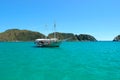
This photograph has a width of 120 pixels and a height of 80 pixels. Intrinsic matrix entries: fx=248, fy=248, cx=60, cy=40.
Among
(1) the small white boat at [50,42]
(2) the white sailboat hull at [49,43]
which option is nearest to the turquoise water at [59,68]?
(1) the small white boat at [50,42]

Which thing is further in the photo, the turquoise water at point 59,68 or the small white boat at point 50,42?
the small white boat at point 50,42

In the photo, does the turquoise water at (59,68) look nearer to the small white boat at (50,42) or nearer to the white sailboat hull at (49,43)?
the small white boat at (50,42)

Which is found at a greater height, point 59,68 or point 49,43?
point 49,43

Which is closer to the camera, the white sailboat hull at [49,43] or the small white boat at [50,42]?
the small white boat at [50,42]

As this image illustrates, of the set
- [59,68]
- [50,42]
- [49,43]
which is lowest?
[59,68]

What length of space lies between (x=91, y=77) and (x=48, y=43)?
99837mm

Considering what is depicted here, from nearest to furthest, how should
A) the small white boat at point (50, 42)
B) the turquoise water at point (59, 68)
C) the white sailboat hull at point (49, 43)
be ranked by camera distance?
the turquoise water at point (59, 68), the small white boat at point (50, 42), the white sailboat hull at point (49, 43)

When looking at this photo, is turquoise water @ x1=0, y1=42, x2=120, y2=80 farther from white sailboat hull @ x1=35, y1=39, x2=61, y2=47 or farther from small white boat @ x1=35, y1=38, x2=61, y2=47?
white sailboat hull @ x1=35, y1=39, x2=61, y2=47

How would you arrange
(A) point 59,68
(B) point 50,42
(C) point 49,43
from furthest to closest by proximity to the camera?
1. (C) point 49,43
2. (B) point 50,42
3. (A) point 59,68

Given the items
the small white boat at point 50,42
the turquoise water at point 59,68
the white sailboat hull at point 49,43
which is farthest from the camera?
the white sailboat hull at point 49,43

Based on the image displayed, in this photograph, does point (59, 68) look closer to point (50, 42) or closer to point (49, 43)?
point (50, 42)

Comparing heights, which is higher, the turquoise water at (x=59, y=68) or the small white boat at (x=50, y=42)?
the small white boat at (x=50, y=42)

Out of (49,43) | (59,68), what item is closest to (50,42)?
(49,43)

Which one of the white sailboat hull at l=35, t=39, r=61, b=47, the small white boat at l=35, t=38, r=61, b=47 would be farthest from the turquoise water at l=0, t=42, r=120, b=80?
the white sailboat hull at l=35, t=39, r=61, b=47
